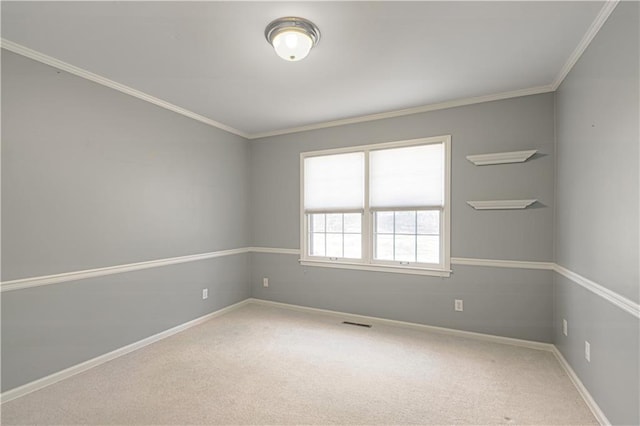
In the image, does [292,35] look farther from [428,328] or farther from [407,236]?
[428,328]

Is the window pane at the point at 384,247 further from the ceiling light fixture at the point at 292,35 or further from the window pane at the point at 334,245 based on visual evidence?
the ceiling light fixture at the point at 292,35

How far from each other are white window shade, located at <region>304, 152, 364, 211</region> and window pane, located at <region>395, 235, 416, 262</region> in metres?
0.67

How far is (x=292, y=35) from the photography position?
6.86 ft

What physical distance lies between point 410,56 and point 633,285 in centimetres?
212

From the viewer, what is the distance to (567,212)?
2.69 meters

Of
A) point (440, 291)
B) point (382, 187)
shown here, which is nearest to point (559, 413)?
point (440, 291)

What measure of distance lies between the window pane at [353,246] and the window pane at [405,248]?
511mm

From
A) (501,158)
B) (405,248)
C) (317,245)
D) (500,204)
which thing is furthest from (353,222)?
(501,158)

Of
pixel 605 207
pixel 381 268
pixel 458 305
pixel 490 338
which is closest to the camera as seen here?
pixel 605 207

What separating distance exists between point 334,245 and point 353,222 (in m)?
0.45

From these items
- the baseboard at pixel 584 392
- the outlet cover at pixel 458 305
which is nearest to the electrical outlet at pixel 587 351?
the baseboard at pixel 584 392

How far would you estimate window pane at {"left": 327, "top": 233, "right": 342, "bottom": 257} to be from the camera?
4.29m

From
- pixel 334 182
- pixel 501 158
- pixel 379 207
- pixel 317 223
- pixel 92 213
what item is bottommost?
pixel 317 223

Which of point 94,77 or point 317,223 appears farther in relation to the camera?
point 317,223
